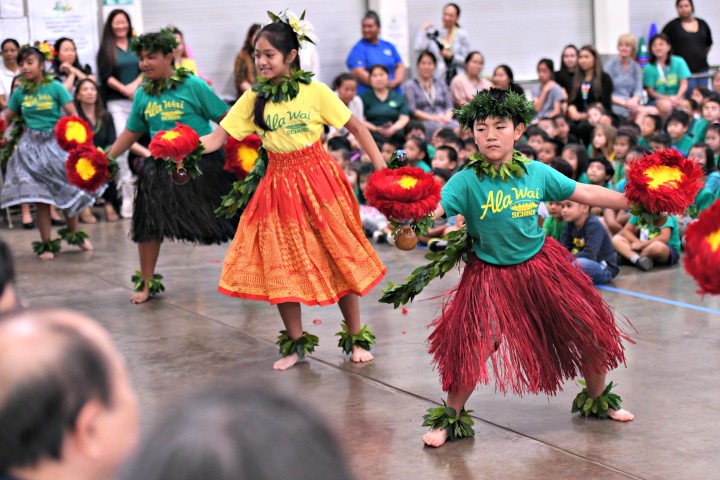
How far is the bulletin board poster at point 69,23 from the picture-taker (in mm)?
12234

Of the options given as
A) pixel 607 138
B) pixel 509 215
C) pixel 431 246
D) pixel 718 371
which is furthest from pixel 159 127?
pixel 607 138

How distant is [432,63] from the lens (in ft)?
40.9

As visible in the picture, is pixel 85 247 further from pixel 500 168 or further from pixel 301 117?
pixel 500 168

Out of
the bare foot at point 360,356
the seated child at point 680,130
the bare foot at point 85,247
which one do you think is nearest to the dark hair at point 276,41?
the bare foot at point 360,356

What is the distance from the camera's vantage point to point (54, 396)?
121cm

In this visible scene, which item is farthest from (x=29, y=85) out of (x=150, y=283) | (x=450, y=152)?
(x=450, y=152)

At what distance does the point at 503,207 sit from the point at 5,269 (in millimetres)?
2444

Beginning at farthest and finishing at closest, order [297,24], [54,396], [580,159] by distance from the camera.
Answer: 1. [580,159]
2. [297,24]
3. [54,396]

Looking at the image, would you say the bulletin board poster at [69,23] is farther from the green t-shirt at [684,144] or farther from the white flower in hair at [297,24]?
the white flower in hair at [297,24]

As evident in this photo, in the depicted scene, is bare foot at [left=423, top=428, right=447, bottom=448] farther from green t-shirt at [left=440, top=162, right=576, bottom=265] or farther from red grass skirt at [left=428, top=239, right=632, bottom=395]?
green t-shirt at [left=440, top=162, right=576, bottom=265]

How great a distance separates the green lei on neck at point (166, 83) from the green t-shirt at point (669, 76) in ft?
23.9

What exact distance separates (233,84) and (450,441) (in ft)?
32.0

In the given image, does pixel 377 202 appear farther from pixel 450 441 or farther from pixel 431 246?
pixel 431 246

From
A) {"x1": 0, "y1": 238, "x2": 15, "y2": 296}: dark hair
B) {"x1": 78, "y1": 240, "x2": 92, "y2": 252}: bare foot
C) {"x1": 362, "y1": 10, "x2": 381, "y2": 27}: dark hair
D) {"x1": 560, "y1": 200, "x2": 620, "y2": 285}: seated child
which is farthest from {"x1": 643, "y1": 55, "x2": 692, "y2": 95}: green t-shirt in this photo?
{"x1": 0, "y1": 238, "x2": 15, "y2": 296}: dark hair
